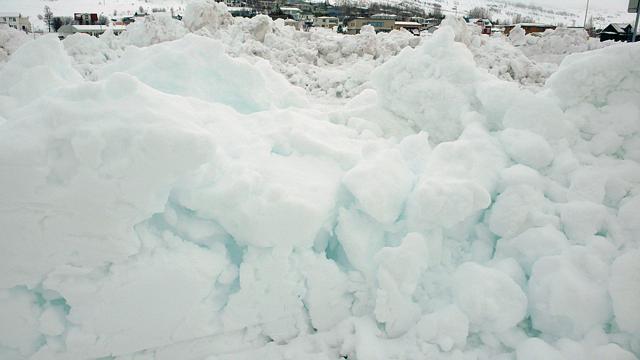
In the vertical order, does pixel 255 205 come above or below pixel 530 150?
below

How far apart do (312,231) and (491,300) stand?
1.01 m

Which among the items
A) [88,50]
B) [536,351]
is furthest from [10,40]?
[536,351]

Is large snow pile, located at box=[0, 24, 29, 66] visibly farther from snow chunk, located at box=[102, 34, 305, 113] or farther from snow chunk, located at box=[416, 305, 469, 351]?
snow chunk, located at box=[416, 305, 469, 351]

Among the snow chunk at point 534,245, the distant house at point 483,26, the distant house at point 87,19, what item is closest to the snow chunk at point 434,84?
the snow chunk at point 534,245

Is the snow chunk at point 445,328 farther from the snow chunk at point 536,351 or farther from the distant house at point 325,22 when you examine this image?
the distant house at point 325,22

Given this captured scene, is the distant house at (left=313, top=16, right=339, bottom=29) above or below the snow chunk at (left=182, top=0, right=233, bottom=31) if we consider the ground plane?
above

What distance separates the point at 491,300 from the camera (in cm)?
229

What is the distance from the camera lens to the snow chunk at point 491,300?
2287mm

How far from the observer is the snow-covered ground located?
6.99ft

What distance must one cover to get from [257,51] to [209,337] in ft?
30.5

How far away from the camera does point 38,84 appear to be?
11.0 ft

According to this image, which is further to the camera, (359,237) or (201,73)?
(201,73)

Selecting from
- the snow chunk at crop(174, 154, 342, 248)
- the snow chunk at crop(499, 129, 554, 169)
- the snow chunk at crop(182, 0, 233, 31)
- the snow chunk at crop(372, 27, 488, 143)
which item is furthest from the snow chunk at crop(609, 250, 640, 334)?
the snow chunk at crop(182, 0, 233, 31)

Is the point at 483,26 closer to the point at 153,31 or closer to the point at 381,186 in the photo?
the point at 153,31
